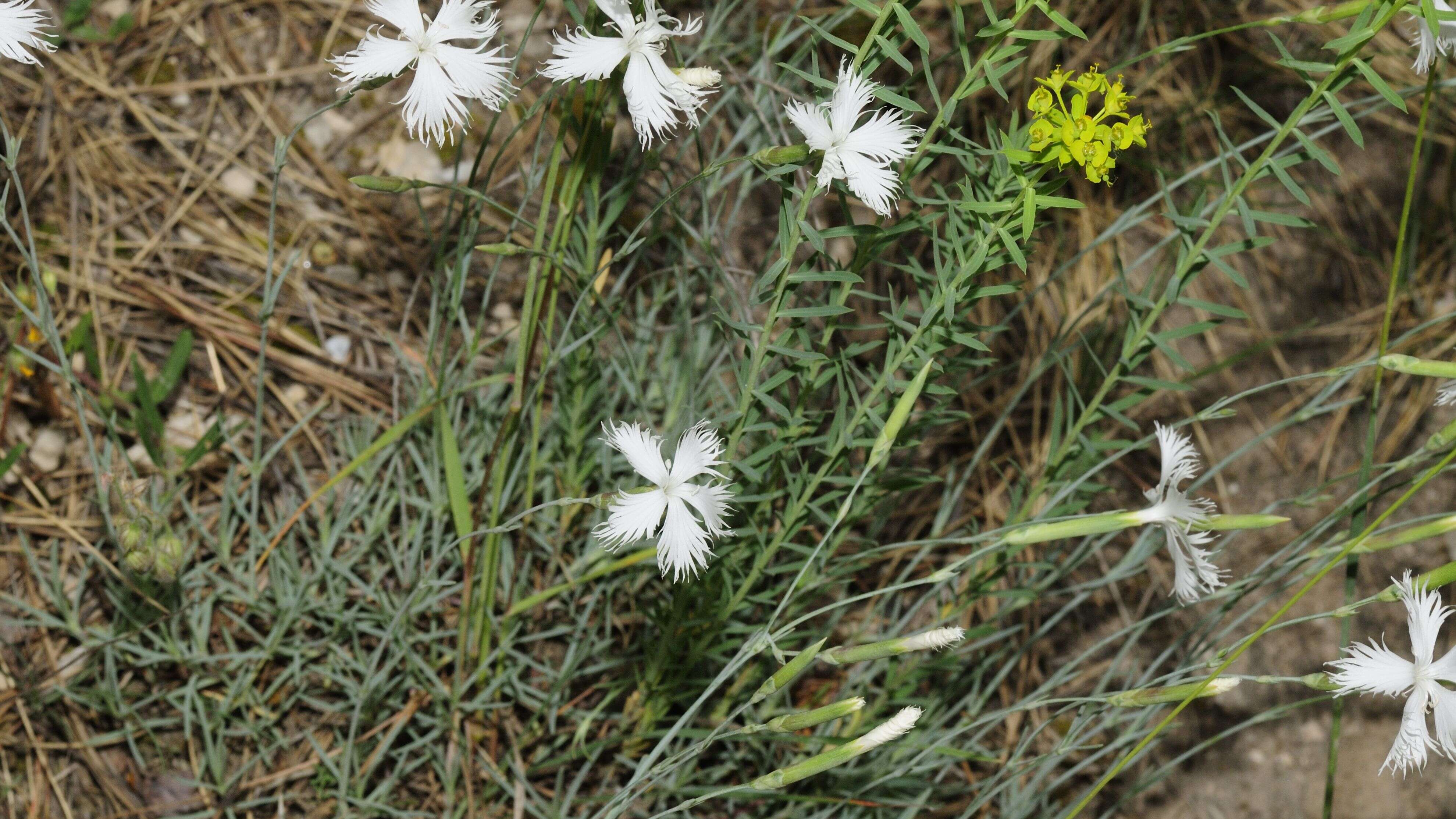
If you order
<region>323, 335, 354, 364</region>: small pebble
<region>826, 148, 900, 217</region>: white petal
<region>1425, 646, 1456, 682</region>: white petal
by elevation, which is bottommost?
<region>1425, 646, 1456, 682</region>: white petal

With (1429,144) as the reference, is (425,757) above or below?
below

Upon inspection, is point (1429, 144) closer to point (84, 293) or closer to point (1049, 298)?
point (1049, 298)

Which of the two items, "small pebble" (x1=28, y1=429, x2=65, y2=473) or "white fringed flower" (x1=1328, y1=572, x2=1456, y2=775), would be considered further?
"small pebble" (x1=28, y1=429, x2=65, y2=473)

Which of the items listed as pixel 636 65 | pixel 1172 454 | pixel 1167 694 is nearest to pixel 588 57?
pixel 636 65

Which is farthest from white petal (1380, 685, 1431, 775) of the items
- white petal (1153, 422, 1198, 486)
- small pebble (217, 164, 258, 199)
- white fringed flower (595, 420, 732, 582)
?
small pebble (217, 164, 258, 199)

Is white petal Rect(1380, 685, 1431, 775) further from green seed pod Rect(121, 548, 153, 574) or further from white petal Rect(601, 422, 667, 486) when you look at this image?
green seed pod Rect(121, 548, 153, 574)

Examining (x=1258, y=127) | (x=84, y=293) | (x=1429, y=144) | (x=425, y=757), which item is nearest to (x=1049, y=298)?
(x=1258, y=127)

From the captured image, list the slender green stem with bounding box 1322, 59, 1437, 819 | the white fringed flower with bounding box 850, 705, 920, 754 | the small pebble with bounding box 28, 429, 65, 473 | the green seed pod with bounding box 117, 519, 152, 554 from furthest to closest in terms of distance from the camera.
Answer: the small pebble with bounding box 28, 429, 65, 473
the green seed pod with bounding box 117, 519, 152, 554
the slender green stem with bounding box 1322, 59, 1437, 819
the white fringed flower with bounding box 850, 705, 920, 754
